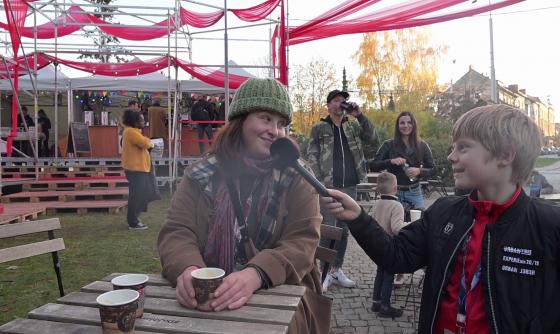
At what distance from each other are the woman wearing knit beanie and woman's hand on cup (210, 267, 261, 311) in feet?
0.49

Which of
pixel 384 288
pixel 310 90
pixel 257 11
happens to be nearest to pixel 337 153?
pixel 384 288

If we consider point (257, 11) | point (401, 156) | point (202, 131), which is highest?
point (257, 11)

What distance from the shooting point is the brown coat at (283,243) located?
191 cm

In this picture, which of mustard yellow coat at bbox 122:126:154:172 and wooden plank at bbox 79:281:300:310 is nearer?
wooden plank at bbox 79:281:300:310

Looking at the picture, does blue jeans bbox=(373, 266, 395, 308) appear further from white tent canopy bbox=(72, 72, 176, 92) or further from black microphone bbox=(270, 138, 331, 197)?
white tent canopy bbox=(72, 72, 176, 92)

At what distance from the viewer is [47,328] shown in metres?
1.49

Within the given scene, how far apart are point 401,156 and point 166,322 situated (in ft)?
13.0

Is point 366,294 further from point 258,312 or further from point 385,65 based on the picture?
point 385,65

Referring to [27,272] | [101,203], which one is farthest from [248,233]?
[101,203]

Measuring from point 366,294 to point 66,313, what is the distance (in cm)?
346

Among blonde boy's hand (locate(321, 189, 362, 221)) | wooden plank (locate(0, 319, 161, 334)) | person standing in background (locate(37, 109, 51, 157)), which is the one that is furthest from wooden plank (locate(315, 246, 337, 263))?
person standing in background (locate(37, 109, 51, 157))

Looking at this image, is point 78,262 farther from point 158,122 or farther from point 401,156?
point 158,122

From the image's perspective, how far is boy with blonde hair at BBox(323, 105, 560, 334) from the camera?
1552mm

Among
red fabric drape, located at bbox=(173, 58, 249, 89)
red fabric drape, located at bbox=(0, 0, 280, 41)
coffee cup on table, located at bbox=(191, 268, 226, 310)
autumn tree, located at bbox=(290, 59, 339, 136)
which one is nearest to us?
coffee cup on table, located at bbox=(191, 268, 226, 310)
